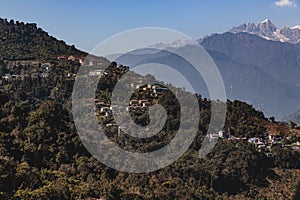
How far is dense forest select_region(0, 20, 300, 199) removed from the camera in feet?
28.7

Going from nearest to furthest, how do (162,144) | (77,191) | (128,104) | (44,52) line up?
(77,191) < (162,144) < (128,104) < (44,52)

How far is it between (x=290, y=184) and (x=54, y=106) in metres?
7.60

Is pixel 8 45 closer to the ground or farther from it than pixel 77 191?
farther from it

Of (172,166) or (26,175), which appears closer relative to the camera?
(26,175)

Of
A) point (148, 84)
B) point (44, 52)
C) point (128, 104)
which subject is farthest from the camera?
point (44, 52)

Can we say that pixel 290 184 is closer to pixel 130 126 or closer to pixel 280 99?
pixel 130 126

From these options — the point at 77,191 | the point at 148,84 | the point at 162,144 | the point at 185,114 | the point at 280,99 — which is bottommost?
the point at 77,191

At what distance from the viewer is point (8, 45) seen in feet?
92.9

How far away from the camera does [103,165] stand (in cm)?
1098

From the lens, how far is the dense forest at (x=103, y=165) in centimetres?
874

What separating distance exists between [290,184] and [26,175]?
8997 mm

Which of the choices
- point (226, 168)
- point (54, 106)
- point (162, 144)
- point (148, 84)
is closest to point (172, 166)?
point (162, 144)

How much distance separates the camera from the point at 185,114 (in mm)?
14703

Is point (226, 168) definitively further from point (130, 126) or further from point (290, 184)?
point (130, 126)
